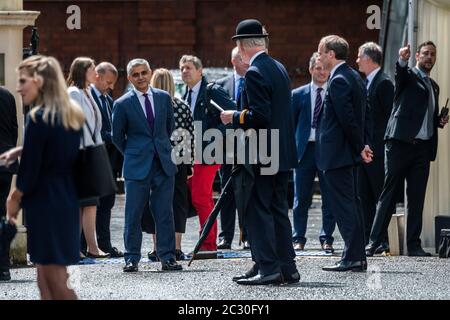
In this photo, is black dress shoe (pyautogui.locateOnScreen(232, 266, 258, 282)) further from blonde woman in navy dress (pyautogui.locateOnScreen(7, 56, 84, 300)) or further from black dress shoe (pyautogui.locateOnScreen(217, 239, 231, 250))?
black dress shoe (pyautogui.locateOnScreen(217, 239, 231, 250))

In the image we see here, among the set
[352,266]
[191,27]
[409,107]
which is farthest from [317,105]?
[191,27]

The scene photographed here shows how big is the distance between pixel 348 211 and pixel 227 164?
2.74 m

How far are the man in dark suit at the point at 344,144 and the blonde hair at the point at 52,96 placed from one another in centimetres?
421

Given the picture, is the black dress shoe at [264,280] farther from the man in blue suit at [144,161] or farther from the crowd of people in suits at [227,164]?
the man in blue suit at [144,161]

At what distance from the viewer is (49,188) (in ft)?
30.5

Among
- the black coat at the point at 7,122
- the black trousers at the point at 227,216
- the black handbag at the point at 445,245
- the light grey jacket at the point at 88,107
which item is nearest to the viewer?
the black coat at the point at 7,122

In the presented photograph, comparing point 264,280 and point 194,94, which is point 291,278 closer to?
point 264,280

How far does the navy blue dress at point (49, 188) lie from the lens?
30.3 ft

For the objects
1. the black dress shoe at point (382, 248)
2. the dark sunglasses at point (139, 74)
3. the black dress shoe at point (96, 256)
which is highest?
the dark sunglasses at point (139, 74)

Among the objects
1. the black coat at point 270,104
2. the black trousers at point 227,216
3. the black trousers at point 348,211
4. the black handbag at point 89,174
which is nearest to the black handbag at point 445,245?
the black trousers at point 348,211

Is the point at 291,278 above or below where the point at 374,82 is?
below

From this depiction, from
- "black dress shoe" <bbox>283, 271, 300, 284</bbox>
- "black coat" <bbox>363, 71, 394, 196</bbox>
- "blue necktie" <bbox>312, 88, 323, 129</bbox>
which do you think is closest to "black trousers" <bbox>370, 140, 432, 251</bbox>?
"black coat" <bbox>363, 71, 394, 196</bbox>
